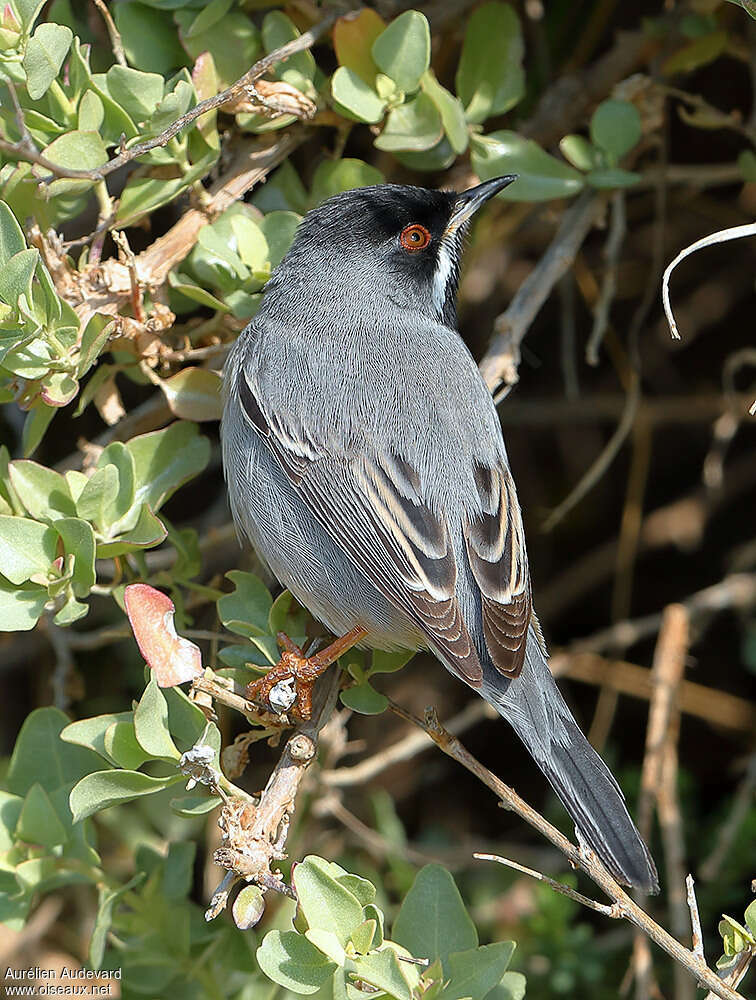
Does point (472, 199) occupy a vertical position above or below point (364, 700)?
above

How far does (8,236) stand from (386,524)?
101 cm

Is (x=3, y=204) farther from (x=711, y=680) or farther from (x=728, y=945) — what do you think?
(x=711, y=680)

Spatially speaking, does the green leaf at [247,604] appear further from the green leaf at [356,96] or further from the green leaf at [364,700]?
the green leaf at [356,96]

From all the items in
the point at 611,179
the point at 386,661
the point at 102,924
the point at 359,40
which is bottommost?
the point at 102,924

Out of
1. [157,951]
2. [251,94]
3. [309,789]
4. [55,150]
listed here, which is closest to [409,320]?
[251,94]

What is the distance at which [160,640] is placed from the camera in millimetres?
2107

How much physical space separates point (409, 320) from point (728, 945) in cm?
169

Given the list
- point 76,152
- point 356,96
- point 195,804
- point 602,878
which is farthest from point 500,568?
point 76,152

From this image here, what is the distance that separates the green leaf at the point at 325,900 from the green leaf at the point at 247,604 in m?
0.65

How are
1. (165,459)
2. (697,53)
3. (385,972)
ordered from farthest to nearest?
(697,53)
(165,459)
(385,972)

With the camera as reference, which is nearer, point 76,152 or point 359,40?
point 76,152

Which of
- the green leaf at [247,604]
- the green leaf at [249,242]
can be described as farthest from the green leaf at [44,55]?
the green leaf at [247,604]

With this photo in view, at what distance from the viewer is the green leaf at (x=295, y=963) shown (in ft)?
6.05

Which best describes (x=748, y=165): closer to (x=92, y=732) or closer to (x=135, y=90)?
(x=135, y=90)
